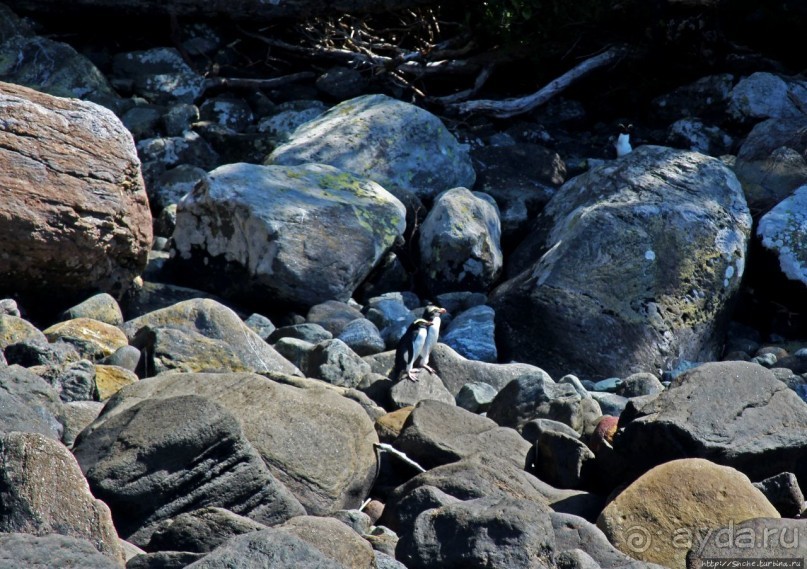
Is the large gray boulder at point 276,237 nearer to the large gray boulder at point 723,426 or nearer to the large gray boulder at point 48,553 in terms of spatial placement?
the large gray boulder at point 723,426

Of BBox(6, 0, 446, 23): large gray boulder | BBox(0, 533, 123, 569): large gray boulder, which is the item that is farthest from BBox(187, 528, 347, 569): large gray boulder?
BBox(6, 0, 446, 23): large gray boulder

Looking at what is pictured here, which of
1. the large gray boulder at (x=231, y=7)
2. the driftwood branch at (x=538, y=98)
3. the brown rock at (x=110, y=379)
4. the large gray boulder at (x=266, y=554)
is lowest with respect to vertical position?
the driftwood branch at (x=538, y=98)

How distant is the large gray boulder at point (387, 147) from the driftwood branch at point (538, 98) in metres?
1.35

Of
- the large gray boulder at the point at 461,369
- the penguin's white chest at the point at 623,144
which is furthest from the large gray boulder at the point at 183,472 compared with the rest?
the penguin's white chest at the point at 623,144

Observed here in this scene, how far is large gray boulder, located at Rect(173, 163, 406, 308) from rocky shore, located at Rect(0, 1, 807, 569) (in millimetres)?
26

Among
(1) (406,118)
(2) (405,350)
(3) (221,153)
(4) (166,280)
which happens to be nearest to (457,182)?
(1) (406,118)

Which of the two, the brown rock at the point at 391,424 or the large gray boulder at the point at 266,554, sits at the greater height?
the large gray boulder at the point at 266,554

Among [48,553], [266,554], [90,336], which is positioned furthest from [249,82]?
[48,553]

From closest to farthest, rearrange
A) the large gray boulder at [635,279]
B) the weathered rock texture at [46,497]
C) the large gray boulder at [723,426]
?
the weathered rock texture at [46,497] → the large gray boulder at [723,426] → the large gray boulder at [635,279]

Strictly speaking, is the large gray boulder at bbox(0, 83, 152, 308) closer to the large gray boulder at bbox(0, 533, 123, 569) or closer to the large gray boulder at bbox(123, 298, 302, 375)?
the large gray boulder at bbox(123, 298, 302, 375)

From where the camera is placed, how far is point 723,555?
4645 mm

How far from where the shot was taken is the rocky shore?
4.77 m

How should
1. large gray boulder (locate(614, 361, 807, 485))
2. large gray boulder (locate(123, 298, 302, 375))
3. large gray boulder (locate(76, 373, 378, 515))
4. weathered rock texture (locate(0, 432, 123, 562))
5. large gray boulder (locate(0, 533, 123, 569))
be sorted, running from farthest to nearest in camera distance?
1. large gray boulder (locate(123, 298, 302, 375))
2. large gray boulder (locate(614, 361, 807, 485))
3. large gray boulder (locate(76, 373, 378, 515))
4. weathered rock texture (locate(0, 432, 123, 562))
5. large gray boulder (locate(0, 533, 123, 569))

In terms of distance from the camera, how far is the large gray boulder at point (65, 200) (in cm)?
816
